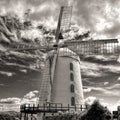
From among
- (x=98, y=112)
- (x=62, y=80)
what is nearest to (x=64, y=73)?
(x=62, y=80)

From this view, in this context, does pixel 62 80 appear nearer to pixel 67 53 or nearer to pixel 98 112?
pixel 67 53

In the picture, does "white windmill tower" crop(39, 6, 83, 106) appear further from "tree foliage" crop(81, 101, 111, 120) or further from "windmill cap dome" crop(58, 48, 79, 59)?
"tree foliage" crop(81, 101, 111, 120)

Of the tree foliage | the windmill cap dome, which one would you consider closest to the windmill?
the windmill cap dome

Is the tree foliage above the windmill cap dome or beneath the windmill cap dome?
beneath

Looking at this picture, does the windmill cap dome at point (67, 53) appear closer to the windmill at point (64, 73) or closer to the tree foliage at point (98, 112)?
the windmill at point (64, 73)

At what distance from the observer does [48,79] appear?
127ft

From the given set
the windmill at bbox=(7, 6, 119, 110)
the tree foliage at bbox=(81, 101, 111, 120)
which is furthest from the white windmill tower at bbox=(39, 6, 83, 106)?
the tree foliage at bbox=(81, 101, 111, 120)

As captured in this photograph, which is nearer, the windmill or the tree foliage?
the tree foliage

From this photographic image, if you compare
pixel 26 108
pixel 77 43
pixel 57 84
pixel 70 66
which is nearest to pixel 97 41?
pixel 77 43

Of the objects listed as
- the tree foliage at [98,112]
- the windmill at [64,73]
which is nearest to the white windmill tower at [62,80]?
the windmill at [64,73]

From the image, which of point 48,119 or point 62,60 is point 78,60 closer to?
point 62,60

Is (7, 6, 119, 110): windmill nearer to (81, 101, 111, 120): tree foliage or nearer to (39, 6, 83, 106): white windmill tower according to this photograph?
(39, 6, 83, 106): white windmill tower

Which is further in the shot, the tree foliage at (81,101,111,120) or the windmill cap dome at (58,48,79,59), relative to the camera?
the windmill cap dome at (58,48,79,59)

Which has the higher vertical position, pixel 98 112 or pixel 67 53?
pixel 67 53
